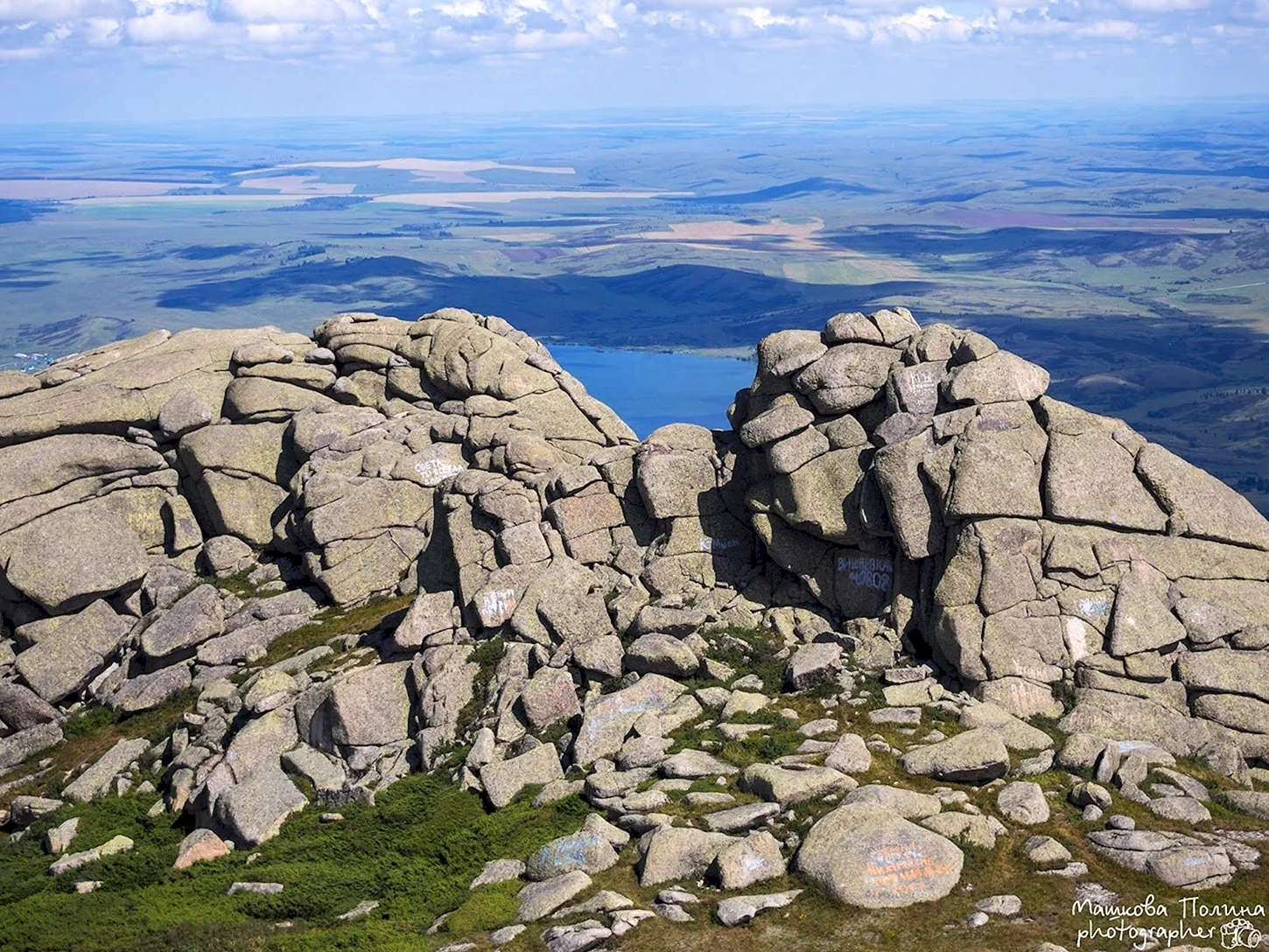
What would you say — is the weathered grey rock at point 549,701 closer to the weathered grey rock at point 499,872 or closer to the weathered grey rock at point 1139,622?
the weathered grey rock at point 499,872

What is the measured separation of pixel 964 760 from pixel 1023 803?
77.1 inches

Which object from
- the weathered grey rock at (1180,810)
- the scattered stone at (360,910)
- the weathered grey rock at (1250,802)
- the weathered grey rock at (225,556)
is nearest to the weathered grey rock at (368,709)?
the scattered stone at (360,910)

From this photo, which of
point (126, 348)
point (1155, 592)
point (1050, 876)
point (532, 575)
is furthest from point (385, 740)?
point (126, 348)

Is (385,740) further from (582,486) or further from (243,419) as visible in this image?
(243,419)

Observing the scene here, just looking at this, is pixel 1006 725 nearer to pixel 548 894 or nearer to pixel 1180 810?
pixel 1180 810

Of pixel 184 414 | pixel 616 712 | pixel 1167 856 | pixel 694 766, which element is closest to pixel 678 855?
pixel 694 766

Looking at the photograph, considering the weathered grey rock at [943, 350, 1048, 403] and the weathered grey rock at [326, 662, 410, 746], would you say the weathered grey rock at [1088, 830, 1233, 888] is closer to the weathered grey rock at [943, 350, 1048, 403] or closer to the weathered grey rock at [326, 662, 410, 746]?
the weathered grey rock at [943, 350, 1048, 403]

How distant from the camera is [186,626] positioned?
47812 mm

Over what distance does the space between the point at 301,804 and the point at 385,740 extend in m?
4.02

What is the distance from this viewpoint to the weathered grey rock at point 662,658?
124 feet

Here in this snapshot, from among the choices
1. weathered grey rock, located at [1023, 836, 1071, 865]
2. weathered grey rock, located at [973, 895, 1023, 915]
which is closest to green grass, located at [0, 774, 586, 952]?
weathered grey rock, located at [973, 895, 1023, 915]

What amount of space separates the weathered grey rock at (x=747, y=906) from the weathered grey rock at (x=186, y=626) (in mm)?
30102

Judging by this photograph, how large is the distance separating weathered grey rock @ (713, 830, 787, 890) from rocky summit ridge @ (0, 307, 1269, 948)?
0.09m

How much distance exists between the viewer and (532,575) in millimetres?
43094
